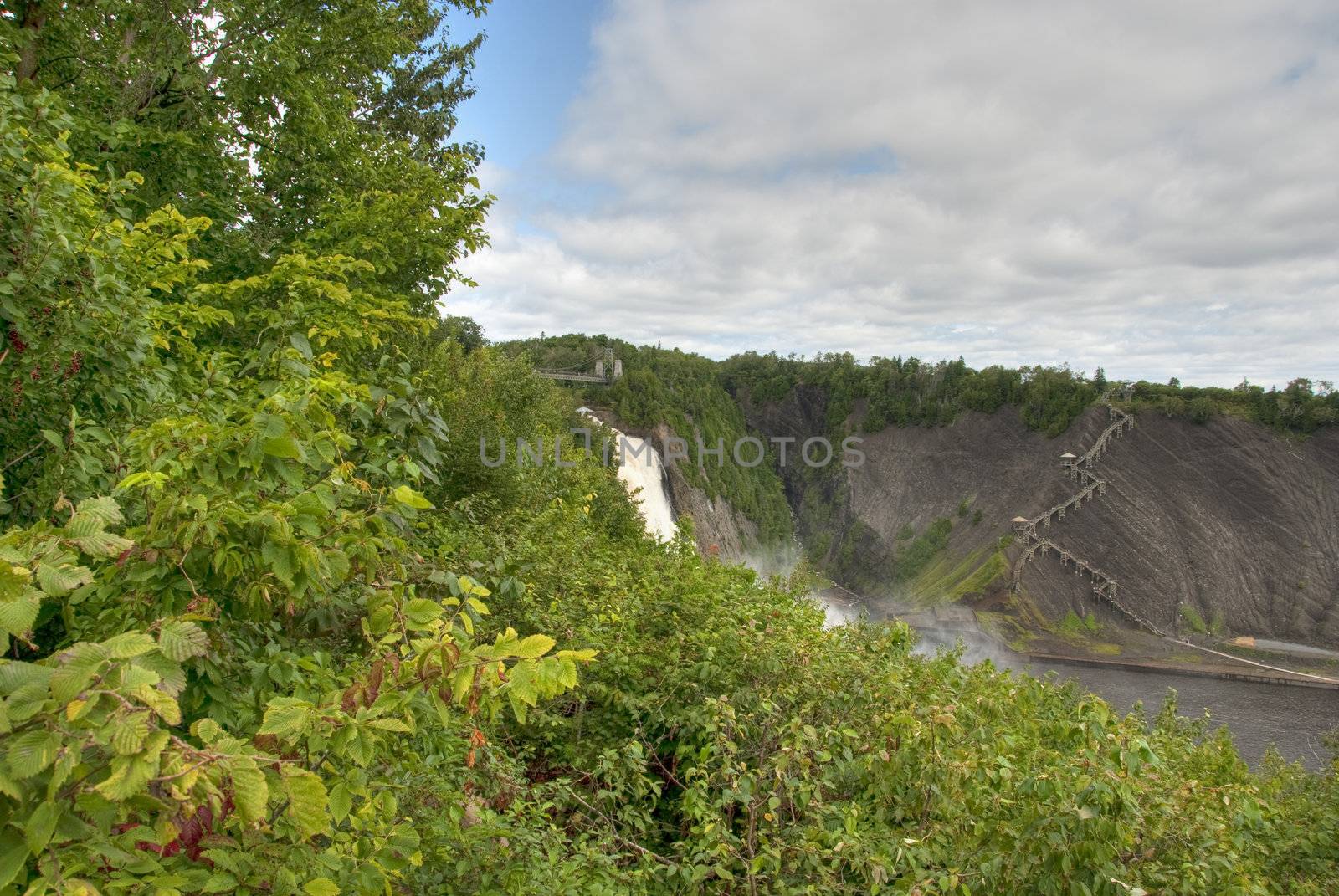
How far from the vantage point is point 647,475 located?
47.9 m

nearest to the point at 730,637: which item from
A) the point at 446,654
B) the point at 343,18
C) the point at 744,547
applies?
the point at 446,654

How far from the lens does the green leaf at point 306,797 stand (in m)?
1.69

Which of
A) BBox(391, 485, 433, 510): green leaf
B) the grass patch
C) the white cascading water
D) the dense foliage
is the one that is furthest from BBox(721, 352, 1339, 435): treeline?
BBox(391, 485, 433, 510): green leaf

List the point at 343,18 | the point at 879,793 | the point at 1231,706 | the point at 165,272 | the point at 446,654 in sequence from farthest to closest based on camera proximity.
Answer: the point at 1231,706
the point at 343,18
the point at 165,272
the point at 879,793
the point at 446,654

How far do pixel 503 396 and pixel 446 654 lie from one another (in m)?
15.5

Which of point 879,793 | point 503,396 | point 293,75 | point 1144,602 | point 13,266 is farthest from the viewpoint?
point 1144,602

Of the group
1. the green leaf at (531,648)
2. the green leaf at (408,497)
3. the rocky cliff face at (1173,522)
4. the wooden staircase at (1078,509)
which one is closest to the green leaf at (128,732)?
the green leaf at (531,648)

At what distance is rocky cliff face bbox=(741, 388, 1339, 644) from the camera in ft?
201

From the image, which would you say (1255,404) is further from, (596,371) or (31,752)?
(31,752)

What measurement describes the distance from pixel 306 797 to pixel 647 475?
152ft

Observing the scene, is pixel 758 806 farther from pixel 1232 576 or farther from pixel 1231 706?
pixel 1232 576

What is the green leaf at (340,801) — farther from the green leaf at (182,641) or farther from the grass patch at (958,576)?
the grass patch at (958,576)

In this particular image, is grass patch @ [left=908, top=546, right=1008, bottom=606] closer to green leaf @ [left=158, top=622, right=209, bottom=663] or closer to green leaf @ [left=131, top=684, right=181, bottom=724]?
green leaf @ [left=158, top=622, right=209, bottom=663]

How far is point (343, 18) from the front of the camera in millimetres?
9969
